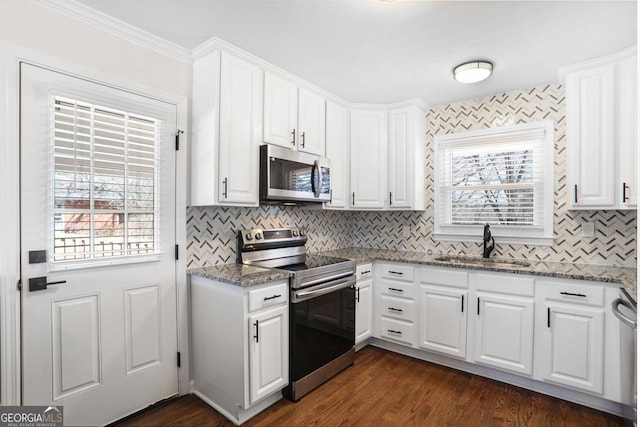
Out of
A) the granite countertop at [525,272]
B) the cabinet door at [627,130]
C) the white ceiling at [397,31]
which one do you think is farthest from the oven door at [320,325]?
the cabinet door at [627,130]

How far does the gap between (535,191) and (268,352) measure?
264 cm

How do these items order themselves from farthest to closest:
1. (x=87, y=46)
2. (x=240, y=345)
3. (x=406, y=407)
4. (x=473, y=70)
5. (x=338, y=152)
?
(x=338, y=152), (x=473, y=70), (x=406, y=407), (x=240, y=345), (x=87, y=46)

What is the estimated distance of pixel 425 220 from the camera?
3.53 m

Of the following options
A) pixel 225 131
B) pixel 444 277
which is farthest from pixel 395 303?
pixel 225 131

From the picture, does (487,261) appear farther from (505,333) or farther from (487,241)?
(505,333)

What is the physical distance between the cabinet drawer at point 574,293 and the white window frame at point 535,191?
0.65 meters

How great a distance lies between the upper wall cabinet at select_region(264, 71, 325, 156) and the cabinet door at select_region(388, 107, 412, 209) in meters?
0.81

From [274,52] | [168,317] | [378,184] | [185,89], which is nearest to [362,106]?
[378,184]

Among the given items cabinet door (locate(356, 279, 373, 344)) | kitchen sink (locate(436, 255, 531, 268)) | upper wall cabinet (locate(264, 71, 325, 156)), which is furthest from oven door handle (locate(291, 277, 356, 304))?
upper wall cabinet (locate(264, 71, 325, 156))

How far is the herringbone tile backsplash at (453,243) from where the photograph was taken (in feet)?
8.30

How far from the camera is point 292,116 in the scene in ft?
9.00

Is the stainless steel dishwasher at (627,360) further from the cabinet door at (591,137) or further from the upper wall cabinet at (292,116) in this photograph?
the upper wall cabinet at (292,116)

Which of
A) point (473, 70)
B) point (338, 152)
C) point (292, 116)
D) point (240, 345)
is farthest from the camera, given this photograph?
point (338, 152)

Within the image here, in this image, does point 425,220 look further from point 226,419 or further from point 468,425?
point 226,419
